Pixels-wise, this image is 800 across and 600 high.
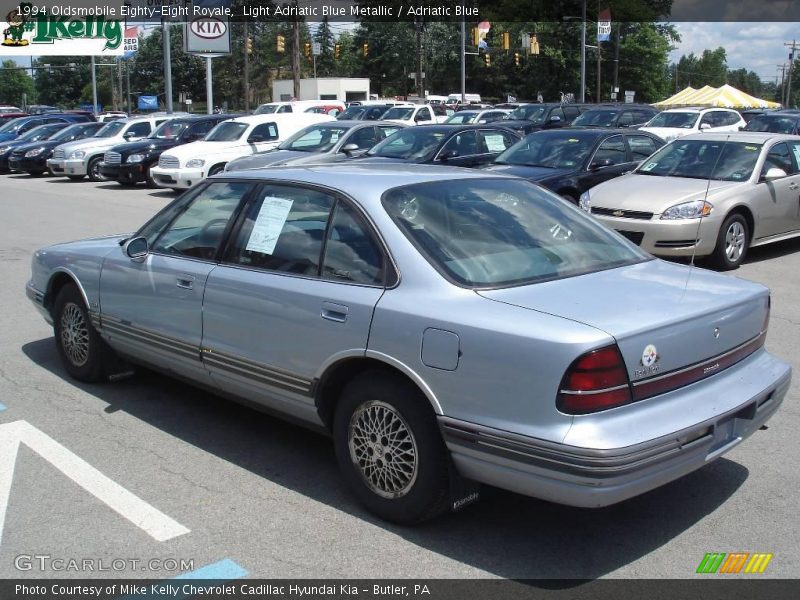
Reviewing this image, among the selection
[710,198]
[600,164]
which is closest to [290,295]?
[710,198]

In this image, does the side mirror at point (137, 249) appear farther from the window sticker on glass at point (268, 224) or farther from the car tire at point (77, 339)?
the window sticker on glass at point (268, 224)

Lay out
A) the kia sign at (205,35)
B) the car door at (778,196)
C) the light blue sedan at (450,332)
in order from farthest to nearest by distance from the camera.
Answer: the kia sign at (205,35) < the car door at (778,196) < the light blue sedan at (450,332)

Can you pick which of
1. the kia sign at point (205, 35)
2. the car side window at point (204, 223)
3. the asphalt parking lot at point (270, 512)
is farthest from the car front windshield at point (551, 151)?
the kia sign at point (205, 35)

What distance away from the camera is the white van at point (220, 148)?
19906mm

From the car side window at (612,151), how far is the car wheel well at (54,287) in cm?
806

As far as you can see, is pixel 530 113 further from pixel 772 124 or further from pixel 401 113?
pixel 772 124

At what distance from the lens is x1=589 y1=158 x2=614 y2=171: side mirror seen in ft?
40.5

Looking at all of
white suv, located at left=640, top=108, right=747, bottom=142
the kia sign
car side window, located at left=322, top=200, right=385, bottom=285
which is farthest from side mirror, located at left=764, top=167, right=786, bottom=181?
the kia sign

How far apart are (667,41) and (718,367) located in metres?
84.6

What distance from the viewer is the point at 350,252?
443cm

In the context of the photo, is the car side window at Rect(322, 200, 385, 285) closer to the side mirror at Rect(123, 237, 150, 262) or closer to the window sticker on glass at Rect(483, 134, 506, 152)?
the side mirror at Rect(123, 237, 150, 262)

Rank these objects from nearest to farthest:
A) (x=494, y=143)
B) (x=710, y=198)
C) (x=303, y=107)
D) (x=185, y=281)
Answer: (x=185, y=281)
(x=710, y=198)
(x=494, y=143)
(x=303, y=107)

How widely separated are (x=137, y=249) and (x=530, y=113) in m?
25.0

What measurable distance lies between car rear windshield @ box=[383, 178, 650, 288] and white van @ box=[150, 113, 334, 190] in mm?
15370
